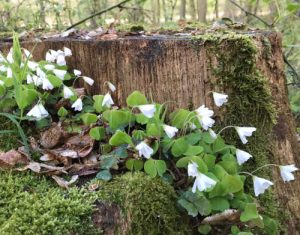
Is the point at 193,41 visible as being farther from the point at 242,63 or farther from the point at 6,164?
the point at 6,164

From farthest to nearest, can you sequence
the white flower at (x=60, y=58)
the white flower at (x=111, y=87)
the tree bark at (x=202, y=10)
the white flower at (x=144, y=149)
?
1. the tree bark at (x=202, y=10)
2. the white flower at (x=60, y=58)
3. the white flower at (x=111, y=87)
4. the white flower at (x=144, y=149)

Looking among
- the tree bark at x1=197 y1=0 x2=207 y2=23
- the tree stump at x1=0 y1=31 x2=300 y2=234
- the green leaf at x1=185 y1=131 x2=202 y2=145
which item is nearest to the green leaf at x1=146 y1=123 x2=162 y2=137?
the green leaf at x1=185 y1=131 x2=202 y2=145

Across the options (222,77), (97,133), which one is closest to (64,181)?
(97,133)

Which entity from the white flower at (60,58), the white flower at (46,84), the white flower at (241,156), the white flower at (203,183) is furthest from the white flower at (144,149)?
the white flower at (60,58)

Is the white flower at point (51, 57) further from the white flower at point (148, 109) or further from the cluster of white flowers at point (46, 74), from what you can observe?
the white flower at point (148, 109)

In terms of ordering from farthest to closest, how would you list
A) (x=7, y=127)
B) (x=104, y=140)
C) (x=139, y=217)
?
(x=7, y=127)
(x=104, y=140)
(x=139, y=217)

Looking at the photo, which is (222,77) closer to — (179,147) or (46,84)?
(179,147)

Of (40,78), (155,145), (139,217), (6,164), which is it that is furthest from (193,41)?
(6,164)
